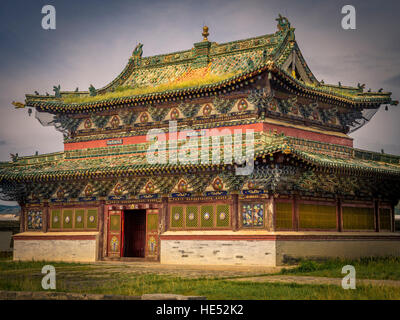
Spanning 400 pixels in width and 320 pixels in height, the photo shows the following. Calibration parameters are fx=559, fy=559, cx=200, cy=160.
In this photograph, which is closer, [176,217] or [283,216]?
[283,216]

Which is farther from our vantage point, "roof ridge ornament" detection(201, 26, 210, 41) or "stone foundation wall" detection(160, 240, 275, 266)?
"roof ridge ornament" detection(201, 26, 210, 41)

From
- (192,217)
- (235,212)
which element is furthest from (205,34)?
(235,212)

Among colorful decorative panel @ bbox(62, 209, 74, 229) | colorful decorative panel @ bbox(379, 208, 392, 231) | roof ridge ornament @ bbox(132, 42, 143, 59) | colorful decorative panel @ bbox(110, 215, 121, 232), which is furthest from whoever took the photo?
roof ridge ornament @ bbox(132, 42, 143, 59)

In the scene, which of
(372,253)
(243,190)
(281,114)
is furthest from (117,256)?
(372,253)

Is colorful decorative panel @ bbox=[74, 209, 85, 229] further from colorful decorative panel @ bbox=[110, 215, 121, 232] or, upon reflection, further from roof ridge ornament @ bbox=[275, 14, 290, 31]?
roof ridge ornament @ bbox=[275, 14, 290, 31]

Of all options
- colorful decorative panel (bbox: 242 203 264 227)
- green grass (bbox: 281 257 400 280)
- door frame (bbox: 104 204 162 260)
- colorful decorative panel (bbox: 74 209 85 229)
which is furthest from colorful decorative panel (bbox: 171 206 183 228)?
green grass (bbox: 281 257 400 280)

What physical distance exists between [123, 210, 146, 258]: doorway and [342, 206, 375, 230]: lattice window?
34.0 ft

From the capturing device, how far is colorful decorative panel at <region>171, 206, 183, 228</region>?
86.0ft

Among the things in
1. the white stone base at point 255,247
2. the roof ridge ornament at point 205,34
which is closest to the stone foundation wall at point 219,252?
the white stone base at point 255,247

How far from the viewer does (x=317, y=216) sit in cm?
2602

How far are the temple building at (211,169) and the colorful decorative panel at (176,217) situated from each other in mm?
76

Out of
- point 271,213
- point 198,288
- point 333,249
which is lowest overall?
point 198,288

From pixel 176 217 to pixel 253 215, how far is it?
4.07 metres

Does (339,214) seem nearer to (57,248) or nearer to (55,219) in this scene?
(57,248)
